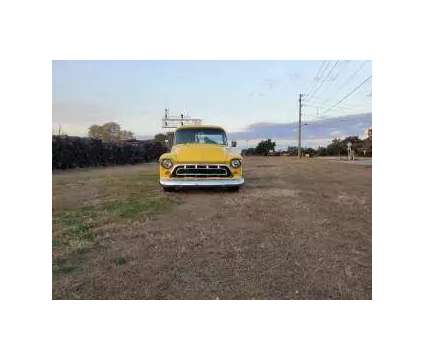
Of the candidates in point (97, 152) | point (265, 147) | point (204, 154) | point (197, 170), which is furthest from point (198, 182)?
point (97, 152)

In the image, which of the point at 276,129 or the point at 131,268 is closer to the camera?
the point at 131,268

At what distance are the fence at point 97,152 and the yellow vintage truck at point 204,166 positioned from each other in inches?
9.7

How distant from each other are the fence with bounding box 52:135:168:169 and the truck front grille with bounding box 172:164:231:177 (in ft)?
1.10

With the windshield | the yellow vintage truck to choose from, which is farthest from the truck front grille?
the windshield

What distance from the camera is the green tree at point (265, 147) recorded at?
3.21 metres

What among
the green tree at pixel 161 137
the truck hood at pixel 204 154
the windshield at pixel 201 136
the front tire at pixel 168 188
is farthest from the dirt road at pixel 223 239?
the green tree at pixel 161 137

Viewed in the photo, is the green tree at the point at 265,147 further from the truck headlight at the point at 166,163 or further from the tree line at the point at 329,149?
the truck headlight at the point at 166,163

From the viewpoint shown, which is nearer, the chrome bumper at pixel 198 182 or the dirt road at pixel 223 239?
the dirt road at pixel 223 239

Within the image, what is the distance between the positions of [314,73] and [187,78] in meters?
1.07

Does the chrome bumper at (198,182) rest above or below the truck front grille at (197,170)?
below

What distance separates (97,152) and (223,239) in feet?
7.83
